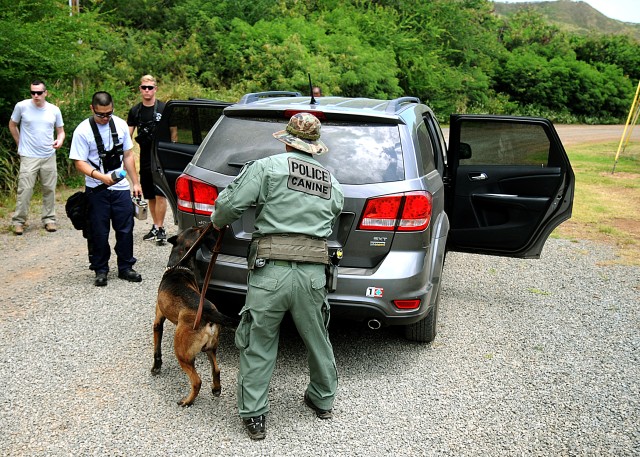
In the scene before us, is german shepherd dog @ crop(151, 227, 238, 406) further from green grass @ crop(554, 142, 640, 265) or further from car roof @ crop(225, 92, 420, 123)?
green grass @ crop(554, 142, 640, 265)

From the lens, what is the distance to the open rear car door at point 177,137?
22.1ft

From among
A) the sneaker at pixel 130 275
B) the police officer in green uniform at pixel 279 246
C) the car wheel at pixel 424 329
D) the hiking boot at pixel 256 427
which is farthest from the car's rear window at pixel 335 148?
the sneaker at pixel 130 275

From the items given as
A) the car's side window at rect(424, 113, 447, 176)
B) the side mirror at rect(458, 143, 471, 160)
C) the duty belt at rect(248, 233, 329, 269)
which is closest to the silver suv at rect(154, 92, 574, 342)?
the car's side window at rect(424, 113, 447, 176)

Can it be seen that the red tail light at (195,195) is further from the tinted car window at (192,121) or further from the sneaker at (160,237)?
the sneaker at (160,237)

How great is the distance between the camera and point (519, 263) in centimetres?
787

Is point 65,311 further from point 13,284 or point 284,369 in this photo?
point 284,369

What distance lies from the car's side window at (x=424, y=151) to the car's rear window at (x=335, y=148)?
0.93 ft

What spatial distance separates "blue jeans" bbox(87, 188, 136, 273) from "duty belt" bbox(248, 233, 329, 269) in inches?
120

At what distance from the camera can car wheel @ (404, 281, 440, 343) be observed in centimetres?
484

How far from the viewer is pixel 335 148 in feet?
14.2

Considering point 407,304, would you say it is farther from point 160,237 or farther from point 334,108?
point 160,237

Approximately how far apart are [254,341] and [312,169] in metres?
0.98

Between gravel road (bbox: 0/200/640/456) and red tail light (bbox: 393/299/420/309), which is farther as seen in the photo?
red tail light (bbox: 393/299/420/309)

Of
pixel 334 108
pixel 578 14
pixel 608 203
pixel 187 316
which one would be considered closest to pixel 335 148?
pixel 334 108
